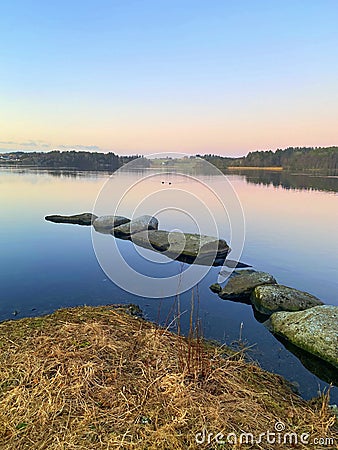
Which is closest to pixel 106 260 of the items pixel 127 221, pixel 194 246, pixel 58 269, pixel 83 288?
pixel 58 269

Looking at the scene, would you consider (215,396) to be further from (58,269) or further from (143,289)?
(58,269)

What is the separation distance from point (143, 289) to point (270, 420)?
4.82 m

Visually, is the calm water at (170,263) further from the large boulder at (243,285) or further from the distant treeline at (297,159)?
the distant treeline at (297,159)

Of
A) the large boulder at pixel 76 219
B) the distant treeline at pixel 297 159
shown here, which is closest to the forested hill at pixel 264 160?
the distant treeline at pixel 297 159

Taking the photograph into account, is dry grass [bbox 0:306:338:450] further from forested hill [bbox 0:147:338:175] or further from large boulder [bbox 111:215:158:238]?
forested hill [bbox 0:147:338:175]

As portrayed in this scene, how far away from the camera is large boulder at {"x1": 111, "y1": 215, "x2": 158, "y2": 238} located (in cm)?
1257

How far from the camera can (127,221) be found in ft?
46.8

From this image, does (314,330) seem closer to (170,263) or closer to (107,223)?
(170,263)

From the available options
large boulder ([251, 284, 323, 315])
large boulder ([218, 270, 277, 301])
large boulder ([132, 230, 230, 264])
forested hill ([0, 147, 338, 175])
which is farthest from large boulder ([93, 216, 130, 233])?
forested hill ([0, 147, 338, 175])

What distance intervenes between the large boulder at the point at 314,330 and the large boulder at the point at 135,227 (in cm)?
776

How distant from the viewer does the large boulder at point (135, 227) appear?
1257 cm

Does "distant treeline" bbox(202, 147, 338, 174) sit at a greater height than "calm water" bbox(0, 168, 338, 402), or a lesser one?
greater

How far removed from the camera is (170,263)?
9.45 m

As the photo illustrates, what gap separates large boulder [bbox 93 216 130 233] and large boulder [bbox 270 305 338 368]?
9225 millimetres
